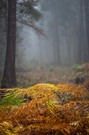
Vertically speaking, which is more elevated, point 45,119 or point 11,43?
point 11,43

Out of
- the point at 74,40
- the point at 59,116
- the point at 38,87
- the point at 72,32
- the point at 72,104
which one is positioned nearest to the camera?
the point at 59,116

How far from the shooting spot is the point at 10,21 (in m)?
12.5

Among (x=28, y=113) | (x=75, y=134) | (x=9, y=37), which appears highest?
(x=9, y=37)

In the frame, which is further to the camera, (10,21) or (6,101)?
(10,21)

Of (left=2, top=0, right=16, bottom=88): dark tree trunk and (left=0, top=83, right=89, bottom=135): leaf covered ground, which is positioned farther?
(left=2, top=0, right=16, bottom=88): dark tree trunk

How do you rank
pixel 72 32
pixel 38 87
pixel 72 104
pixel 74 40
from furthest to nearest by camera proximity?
pixel 74 40 < pixel 72 32 < pixel 38 87 < pixel 72 104

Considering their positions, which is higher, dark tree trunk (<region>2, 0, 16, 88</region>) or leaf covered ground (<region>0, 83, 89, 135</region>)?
dark tree trunk (<region>2, 0, 16, 88</region>)

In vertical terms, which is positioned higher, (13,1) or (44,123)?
(13,1)

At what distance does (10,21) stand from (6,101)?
7.40 metres

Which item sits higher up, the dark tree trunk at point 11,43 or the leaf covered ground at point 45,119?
the dark tree trunk at point 11,43

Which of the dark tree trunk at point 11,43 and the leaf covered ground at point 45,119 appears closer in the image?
the leaf covered ground at point 45,119

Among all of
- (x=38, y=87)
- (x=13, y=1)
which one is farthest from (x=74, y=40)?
(x=38, y=87)

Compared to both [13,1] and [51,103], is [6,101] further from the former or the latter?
[13,1]

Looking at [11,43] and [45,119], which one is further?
[11,43]
